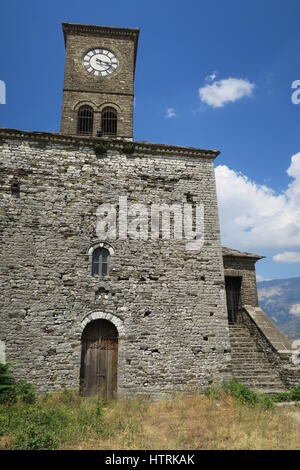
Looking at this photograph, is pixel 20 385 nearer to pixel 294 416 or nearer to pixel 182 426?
pixel 182 426

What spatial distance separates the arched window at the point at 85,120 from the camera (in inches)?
622

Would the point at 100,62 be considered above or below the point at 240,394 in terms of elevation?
above

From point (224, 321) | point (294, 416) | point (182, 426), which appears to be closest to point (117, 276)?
point (224, 321)

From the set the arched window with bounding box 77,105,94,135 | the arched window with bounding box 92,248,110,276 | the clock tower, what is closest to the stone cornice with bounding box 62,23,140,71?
the clock tower

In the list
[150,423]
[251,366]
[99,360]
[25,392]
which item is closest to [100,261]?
[99,360]

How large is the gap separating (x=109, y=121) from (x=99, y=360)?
11.5m

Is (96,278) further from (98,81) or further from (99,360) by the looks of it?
(98,81)

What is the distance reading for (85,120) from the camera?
1588 cm

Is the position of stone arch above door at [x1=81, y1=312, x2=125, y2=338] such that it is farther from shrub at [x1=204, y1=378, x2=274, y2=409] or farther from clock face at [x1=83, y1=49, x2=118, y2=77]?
clock face at [x1=83, y1=49, x2=118, y2=77]

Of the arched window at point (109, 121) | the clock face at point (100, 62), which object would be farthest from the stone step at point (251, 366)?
the clock face at point (100, 62)

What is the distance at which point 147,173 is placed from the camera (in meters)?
11.3

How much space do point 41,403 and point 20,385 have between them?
0.78 meters

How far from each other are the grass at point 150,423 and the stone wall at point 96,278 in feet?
2.24

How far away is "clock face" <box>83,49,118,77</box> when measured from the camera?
16500 millimetres
